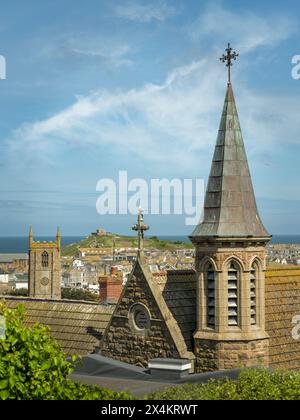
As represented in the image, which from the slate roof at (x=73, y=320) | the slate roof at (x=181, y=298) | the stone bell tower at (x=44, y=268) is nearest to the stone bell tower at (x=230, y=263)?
the slate roof at (x=181, y=298)

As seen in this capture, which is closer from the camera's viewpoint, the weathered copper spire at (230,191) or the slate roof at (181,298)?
the weathered copper spire at (230,191)

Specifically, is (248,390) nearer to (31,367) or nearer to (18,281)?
(31,367)

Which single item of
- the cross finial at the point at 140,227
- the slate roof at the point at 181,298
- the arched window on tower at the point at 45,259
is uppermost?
the arched window on tower at the point at 45,259

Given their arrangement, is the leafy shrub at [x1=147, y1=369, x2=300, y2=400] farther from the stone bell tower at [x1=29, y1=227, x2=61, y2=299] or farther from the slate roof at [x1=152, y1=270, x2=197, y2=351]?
the stone bell tower at [x1=29, y1=227, x2=61, y2=299]

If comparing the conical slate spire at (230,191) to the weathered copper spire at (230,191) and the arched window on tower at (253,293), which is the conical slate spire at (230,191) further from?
the arched window on tower at (253,293)

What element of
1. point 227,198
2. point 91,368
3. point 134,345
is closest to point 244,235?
point 227,198

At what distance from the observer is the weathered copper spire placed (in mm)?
20016

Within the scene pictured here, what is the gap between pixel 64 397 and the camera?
1443 centimetres

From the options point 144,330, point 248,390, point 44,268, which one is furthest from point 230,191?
point 44,268

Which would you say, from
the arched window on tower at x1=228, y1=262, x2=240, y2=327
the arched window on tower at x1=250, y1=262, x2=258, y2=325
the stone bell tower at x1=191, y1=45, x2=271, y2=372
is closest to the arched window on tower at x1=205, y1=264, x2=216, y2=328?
the stone bell tower at x1=191, y1=45, x2=271, y2=372

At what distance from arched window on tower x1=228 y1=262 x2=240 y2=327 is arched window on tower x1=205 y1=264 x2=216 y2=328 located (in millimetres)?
434

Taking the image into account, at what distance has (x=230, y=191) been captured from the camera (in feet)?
66.5

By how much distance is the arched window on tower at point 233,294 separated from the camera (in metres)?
20.0

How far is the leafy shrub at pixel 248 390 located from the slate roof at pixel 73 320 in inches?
381
